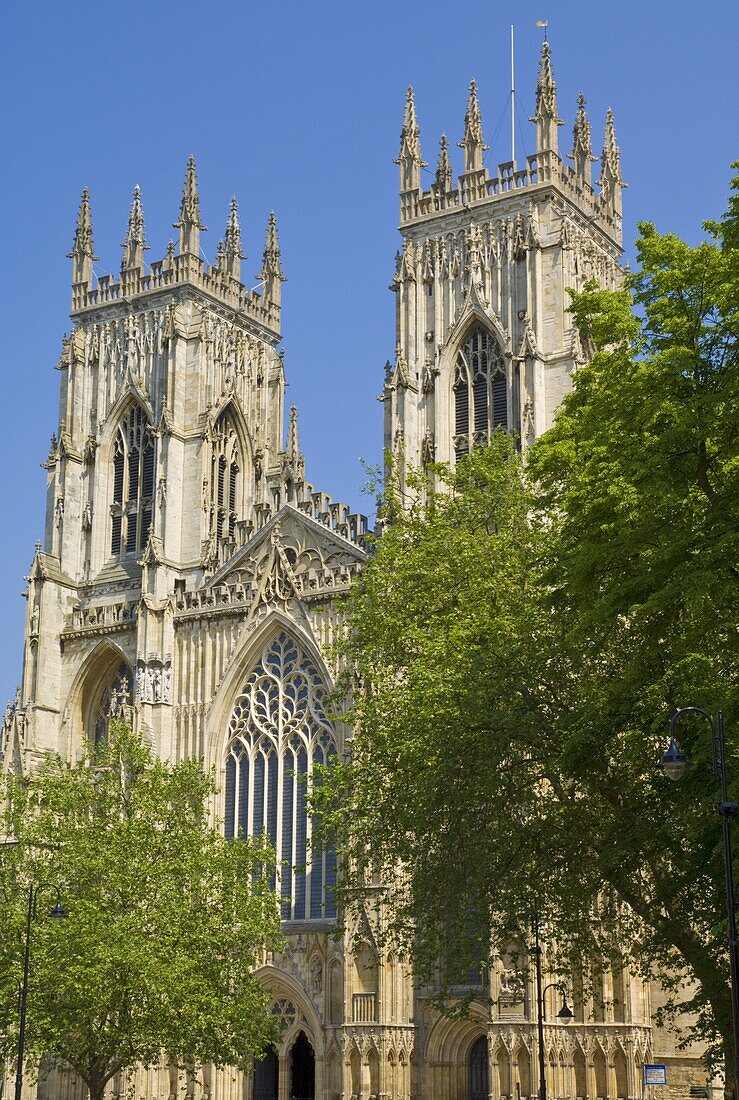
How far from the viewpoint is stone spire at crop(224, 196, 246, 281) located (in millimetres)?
56656

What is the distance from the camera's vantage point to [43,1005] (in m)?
35.7

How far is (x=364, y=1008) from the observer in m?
41.4

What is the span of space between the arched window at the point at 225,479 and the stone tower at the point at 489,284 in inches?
282

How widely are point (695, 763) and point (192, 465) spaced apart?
106 ft

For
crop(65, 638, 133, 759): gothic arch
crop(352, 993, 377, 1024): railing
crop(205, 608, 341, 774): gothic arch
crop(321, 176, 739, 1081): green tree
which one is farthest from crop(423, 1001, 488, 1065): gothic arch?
crop(65, 638, 133, 759): gothic arch

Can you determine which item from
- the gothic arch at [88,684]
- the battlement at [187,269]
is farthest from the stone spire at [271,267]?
the gothic arch at [88,684]

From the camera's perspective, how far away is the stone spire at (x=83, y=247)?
57.5 m

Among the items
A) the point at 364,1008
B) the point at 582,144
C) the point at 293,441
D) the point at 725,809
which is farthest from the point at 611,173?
the point at 725,809

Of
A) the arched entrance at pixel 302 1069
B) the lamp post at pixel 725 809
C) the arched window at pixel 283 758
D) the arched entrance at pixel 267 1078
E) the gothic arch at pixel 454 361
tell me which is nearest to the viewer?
the lamp post at pixel 725 809

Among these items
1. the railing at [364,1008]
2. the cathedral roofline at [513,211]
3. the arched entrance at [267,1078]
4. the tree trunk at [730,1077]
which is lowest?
the arched entrance at [267,1078]

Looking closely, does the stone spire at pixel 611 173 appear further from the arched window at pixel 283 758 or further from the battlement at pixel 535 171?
the arched window at pixel 283 758

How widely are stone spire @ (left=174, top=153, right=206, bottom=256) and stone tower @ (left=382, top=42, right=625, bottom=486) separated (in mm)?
7732

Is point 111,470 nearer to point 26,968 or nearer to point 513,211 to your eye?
point 513,211

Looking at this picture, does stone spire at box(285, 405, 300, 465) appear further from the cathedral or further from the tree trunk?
the tree trunk
